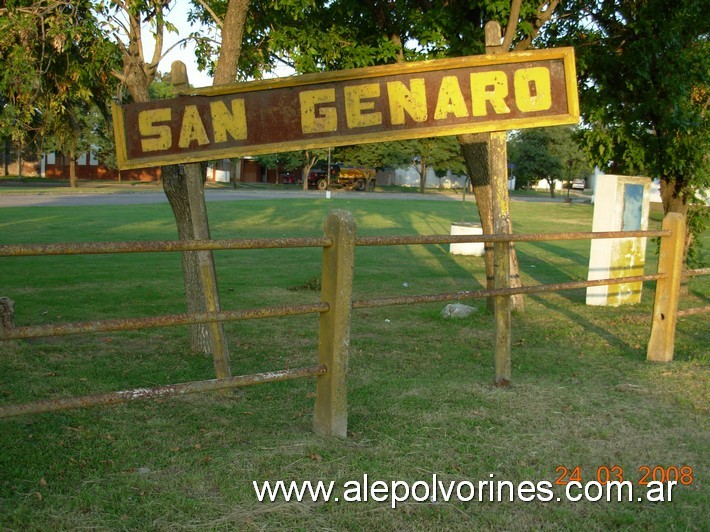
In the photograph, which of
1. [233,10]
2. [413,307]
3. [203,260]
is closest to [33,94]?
[233,10]

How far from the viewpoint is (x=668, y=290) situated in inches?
263

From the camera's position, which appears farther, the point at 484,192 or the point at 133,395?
the point at 484,192

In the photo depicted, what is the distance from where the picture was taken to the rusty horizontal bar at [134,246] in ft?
11.8

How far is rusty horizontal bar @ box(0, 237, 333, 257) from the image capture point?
11.8 ft

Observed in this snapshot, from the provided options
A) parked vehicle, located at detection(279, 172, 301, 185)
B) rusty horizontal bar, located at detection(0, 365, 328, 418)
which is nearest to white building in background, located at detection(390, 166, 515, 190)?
parked vehicle, located at detection(279, 172, 301, 185)

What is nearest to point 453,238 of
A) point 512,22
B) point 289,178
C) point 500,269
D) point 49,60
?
point 500,269

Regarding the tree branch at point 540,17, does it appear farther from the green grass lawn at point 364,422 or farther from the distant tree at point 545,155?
the distant tree at point 545,155

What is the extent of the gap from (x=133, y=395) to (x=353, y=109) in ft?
9.01

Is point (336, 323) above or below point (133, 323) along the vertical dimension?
below

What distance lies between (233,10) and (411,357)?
11.8 ft

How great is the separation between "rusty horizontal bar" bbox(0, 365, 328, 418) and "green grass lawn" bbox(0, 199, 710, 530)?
40 cm

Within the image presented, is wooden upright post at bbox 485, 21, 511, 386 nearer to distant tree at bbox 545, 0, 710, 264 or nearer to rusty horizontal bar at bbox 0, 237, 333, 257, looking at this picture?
rusty horizontal bar at bbox 0, 237, 333, 257

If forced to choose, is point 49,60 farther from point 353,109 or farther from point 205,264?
point 353,109

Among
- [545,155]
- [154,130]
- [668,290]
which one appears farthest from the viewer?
[545,155]
